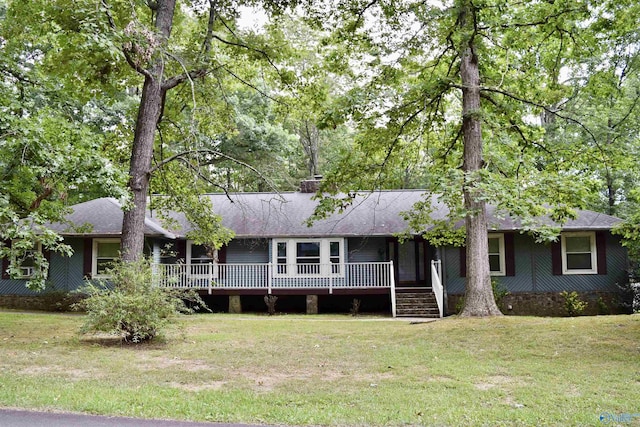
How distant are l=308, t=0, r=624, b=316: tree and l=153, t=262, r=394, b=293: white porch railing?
4.62m

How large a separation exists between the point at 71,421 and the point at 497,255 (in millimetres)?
17684

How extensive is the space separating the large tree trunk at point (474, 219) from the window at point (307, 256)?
7991 mm

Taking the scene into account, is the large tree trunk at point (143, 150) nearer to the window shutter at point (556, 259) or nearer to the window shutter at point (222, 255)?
the window shutter at point (222, 255)

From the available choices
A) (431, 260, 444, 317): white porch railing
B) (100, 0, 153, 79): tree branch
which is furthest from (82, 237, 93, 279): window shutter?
(431, 260, 444, 317): white porch railing

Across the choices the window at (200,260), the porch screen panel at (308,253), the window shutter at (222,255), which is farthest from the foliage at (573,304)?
the window at (200,260)

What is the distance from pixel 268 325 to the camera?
15430 millimetres

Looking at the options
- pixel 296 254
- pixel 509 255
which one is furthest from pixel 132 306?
pixel 509 255

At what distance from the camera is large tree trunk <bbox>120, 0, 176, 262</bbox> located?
45.3 ft

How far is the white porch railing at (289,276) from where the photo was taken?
20562 mm

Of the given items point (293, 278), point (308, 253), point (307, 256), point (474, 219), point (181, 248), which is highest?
point (474, 219)

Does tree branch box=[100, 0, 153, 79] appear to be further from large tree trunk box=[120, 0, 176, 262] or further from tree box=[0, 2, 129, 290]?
tree box=[0, 2, 129, 290]

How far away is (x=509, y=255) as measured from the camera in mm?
20312

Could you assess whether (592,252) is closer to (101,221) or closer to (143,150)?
(143,150)

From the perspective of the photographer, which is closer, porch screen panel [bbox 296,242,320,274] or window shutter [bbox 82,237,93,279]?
window shutter [bbox 82,237,93,279]
